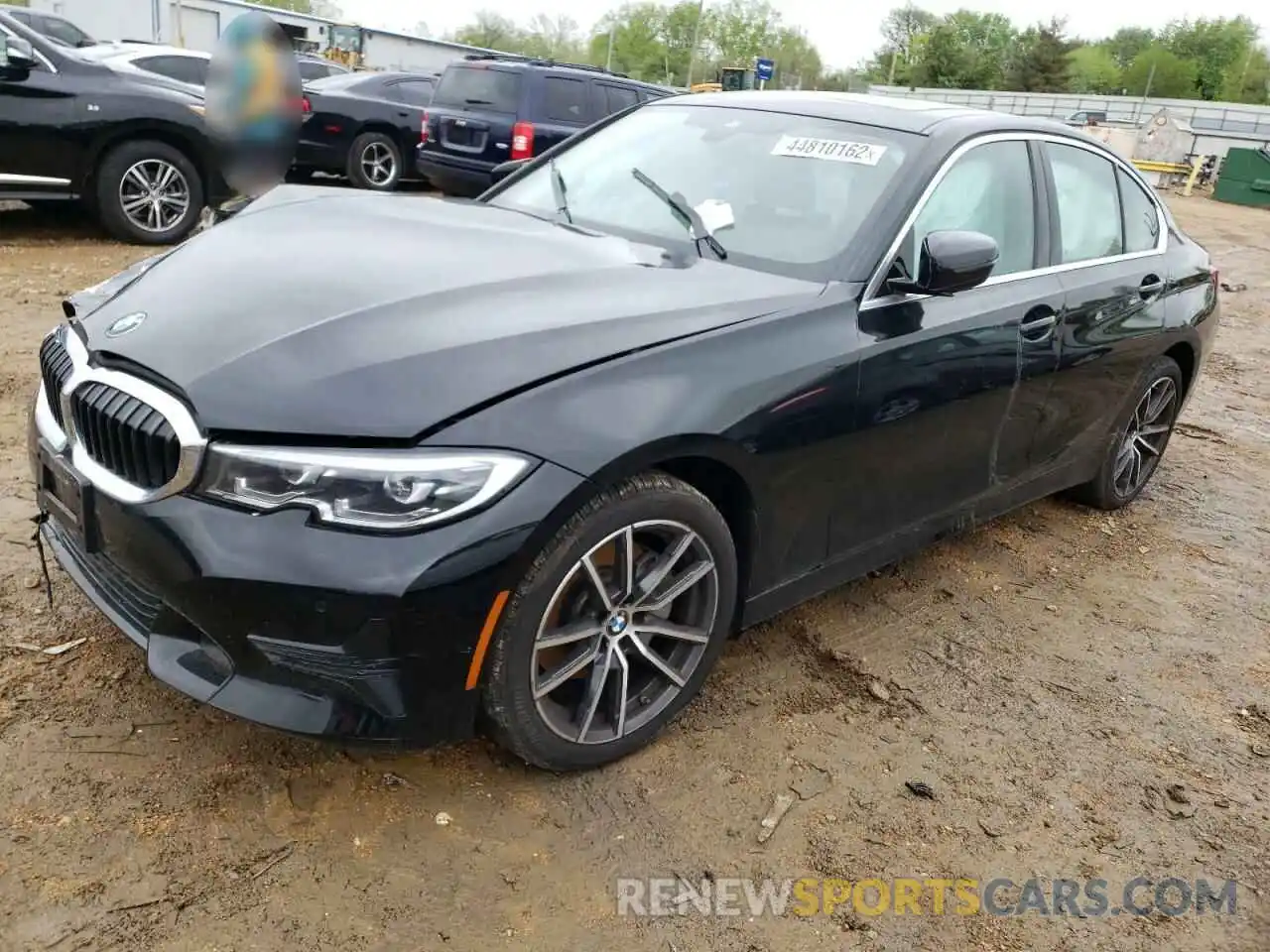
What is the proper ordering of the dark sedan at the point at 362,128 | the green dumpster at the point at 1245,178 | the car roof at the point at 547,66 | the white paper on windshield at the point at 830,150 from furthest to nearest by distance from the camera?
the green dumpster at the point at 1245,178 < the dark sedan at the point at 362,128 < the car roof at the point at 547,66 < the white paper on windshield at the point at 830,150

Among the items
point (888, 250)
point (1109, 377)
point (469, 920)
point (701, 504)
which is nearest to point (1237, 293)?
point (1109, 377)

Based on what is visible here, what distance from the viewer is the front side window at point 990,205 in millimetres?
3172

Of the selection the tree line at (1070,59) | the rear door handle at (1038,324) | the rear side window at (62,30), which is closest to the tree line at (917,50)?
the tree line at (1070,59)

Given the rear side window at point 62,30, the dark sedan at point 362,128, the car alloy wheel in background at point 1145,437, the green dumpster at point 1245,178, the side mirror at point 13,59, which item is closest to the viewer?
the car alloy wheel in background at point 1145,437

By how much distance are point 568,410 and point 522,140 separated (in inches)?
331

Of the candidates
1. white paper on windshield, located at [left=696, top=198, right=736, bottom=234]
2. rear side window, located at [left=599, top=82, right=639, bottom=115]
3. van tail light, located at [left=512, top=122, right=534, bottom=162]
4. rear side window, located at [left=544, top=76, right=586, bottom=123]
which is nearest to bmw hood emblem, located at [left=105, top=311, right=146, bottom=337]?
white paper on windshield, located at [left=696, top=198, right=736, bottom=234]

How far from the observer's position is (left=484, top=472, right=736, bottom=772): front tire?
230 cm

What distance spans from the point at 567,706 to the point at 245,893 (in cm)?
83

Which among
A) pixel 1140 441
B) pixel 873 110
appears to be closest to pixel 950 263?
pixel 873 110

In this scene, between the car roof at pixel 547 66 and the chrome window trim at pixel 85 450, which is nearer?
the chrome window trim at pixel 85 450

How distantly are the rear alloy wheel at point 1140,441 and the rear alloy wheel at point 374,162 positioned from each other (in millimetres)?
8696

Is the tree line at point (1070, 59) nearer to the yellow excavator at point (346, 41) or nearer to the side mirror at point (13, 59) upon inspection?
the yellow excavator at point (346, 41)

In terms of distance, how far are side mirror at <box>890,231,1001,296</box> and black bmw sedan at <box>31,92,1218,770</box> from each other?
0.01 m

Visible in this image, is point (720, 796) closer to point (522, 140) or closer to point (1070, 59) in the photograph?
point (522, 140)
